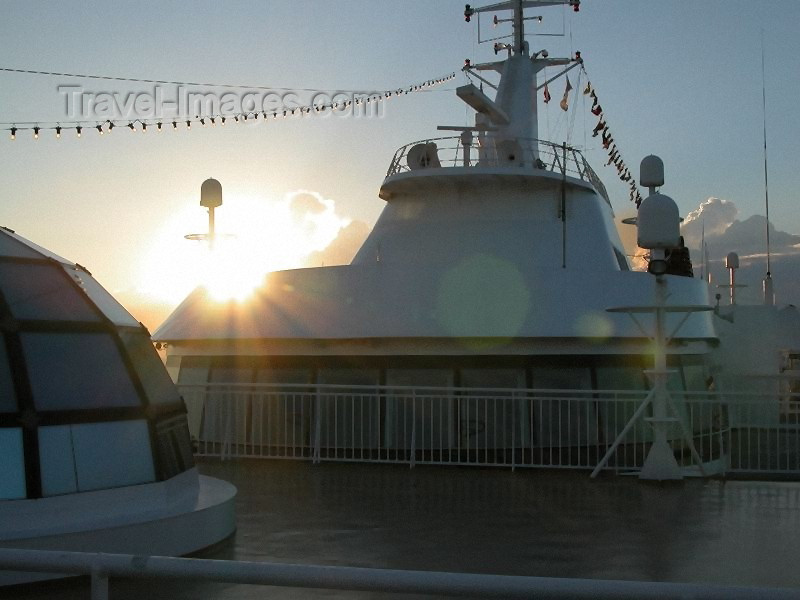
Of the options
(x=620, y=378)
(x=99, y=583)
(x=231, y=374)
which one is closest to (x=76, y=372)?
(x=99, y=583)

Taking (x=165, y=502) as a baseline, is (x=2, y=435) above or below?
above

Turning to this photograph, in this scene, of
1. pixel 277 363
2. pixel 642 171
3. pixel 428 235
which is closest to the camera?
pixel 642 171

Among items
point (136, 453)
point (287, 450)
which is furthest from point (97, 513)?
point (287, 450)

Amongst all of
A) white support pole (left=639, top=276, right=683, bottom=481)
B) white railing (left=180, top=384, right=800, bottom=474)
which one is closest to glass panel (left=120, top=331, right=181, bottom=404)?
white railing (left=180, top=384, right=800, bottom=474)

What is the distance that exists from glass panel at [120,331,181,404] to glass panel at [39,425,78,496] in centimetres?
88

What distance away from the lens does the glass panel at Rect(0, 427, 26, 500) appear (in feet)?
19.6

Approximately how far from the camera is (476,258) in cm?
1435

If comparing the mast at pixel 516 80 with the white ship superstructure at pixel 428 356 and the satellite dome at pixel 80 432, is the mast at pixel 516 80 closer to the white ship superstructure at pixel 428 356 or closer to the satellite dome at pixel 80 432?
the white ship superstructure at pixel 428 356

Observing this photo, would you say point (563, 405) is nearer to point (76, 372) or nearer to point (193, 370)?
point (193, 370)

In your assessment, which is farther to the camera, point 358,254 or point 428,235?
point 358,254

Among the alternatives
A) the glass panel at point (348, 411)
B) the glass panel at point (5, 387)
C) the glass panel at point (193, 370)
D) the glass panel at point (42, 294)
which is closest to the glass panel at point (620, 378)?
the glass panel at point (348, 411)

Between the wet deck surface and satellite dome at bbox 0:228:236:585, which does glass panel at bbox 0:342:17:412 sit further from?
the wet deck surface

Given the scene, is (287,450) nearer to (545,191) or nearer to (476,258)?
(476,258)

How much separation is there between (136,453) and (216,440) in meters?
7.52
